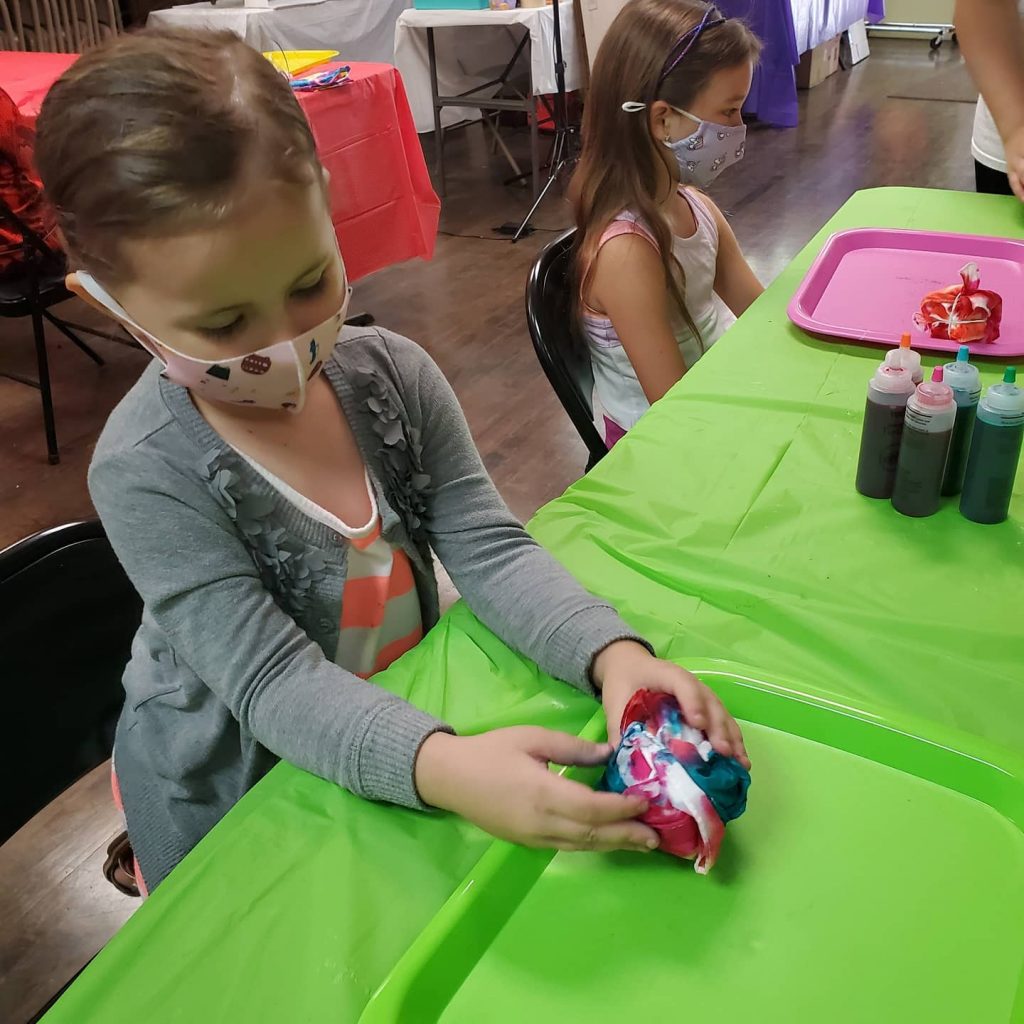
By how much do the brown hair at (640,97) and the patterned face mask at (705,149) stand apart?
52mm

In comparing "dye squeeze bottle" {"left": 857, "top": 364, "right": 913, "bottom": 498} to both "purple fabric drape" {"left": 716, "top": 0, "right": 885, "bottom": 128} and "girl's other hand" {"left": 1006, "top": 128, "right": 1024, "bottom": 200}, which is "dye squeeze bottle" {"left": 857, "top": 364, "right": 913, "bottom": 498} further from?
"purple fabric drape" {"left": 716, "top": 0, "right": 885, "bottom": 128}

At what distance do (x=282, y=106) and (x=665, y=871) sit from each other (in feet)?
1.85

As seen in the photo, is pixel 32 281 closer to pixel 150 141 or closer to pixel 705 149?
pixel 705 149

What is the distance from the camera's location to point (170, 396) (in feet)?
2.39

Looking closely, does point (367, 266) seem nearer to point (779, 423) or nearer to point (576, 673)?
point (779, 423)

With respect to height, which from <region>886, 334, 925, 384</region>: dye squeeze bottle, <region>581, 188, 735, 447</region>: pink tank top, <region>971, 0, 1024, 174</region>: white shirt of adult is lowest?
<region>581, 188, 735, 447</region>: pink tank top

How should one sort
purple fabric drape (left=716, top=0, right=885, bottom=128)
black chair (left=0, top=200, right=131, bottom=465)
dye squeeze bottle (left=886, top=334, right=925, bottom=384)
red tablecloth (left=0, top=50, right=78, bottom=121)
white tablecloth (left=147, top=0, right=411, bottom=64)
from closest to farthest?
dye squeeze bottle (left=886, top=334, right=925, bottom=384) < black chair (left=0, top=200, right=131, bottom=465) < red tablecloth (left=0, top=50, right=78, bottom=121) < white tablecloth (left=147, top=0, right=411, bottom=64) < purple fabric drape (left=716, top=0, right=885, bottom=128)

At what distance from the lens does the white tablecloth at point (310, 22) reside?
12.1ft

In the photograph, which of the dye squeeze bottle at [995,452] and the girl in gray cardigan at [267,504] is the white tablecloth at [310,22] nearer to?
the girl in gray cardigan at [267,504]

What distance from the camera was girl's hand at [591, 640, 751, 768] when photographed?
1.98 feet

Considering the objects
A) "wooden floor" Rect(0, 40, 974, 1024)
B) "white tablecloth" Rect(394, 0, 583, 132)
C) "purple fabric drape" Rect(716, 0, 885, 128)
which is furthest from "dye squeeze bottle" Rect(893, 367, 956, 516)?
"purple fabric drape" Rect(716, 0, 885, 128)

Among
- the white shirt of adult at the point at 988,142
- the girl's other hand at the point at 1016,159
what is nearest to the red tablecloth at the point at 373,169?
the white shirt of adult at the point at 988,142

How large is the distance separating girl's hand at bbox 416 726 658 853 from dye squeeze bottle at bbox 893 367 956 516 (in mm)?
451

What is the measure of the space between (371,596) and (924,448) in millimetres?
519
